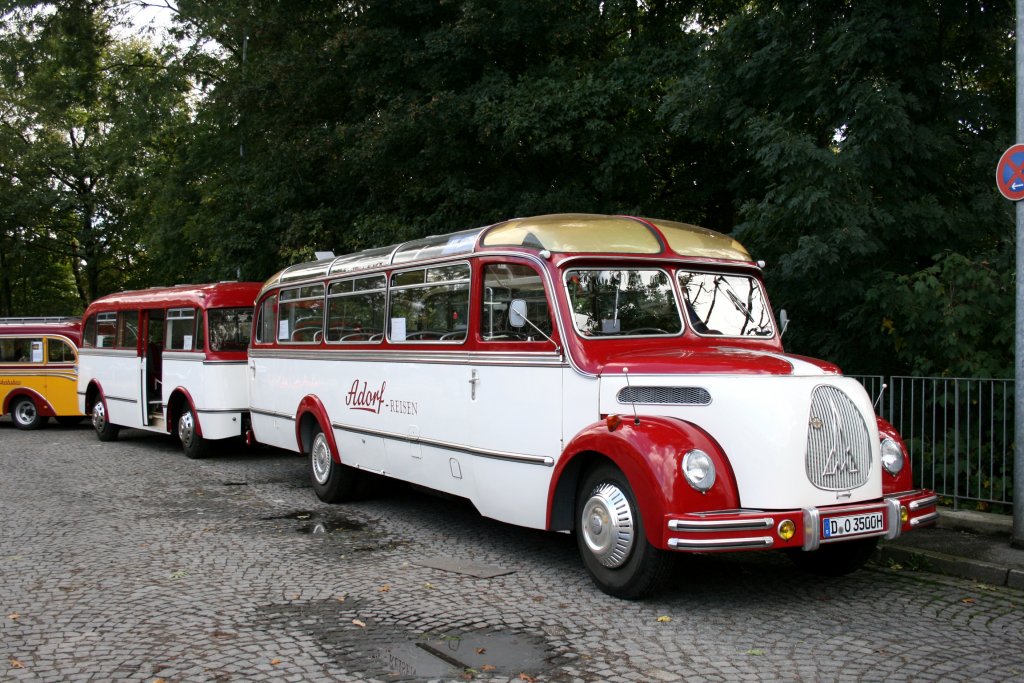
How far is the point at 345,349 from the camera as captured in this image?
10.5 meters

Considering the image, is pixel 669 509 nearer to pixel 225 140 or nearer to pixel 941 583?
pixel 941 583

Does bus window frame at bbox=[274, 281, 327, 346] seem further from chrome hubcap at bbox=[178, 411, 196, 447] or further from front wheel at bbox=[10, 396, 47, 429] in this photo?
front wheel at bbox=[10, 396, 47, 429]

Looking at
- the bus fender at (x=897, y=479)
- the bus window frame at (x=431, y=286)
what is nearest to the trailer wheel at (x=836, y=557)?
the bus fender at (x=897, y=479)

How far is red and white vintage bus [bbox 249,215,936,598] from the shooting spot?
5930 millimetres

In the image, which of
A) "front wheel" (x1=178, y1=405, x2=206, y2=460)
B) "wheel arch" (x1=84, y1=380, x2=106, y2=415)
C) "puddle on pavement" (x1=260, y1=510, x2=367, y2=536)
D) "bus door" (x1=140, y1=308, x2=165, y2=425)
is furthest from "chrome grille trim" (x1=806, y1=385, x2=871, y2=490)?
"wheel arch" (x1=84, y1=380, x2=106, y2=415)

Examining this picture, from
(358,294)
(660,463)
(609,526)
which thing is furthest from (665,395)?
(358,294)

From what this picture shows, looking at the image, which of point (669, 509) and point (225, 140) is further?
point (225, 140)

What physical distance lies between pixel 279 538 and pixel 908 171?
24.8ft

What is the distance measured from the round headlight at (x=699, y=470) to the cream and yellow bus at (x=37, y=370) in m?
17.5

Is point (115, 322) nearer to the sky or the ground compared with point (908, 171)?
nearer to the ground

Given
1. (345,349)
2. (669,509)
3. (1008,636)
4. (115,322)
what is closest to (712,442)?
→ (669,509)

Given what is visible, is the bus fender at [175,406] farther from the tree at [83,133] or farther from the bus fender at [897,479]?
the tree at [83,133]

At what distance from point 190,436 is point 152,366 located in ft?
7.70

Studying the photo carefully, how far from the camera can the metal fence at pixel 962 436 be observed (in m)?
8.41
